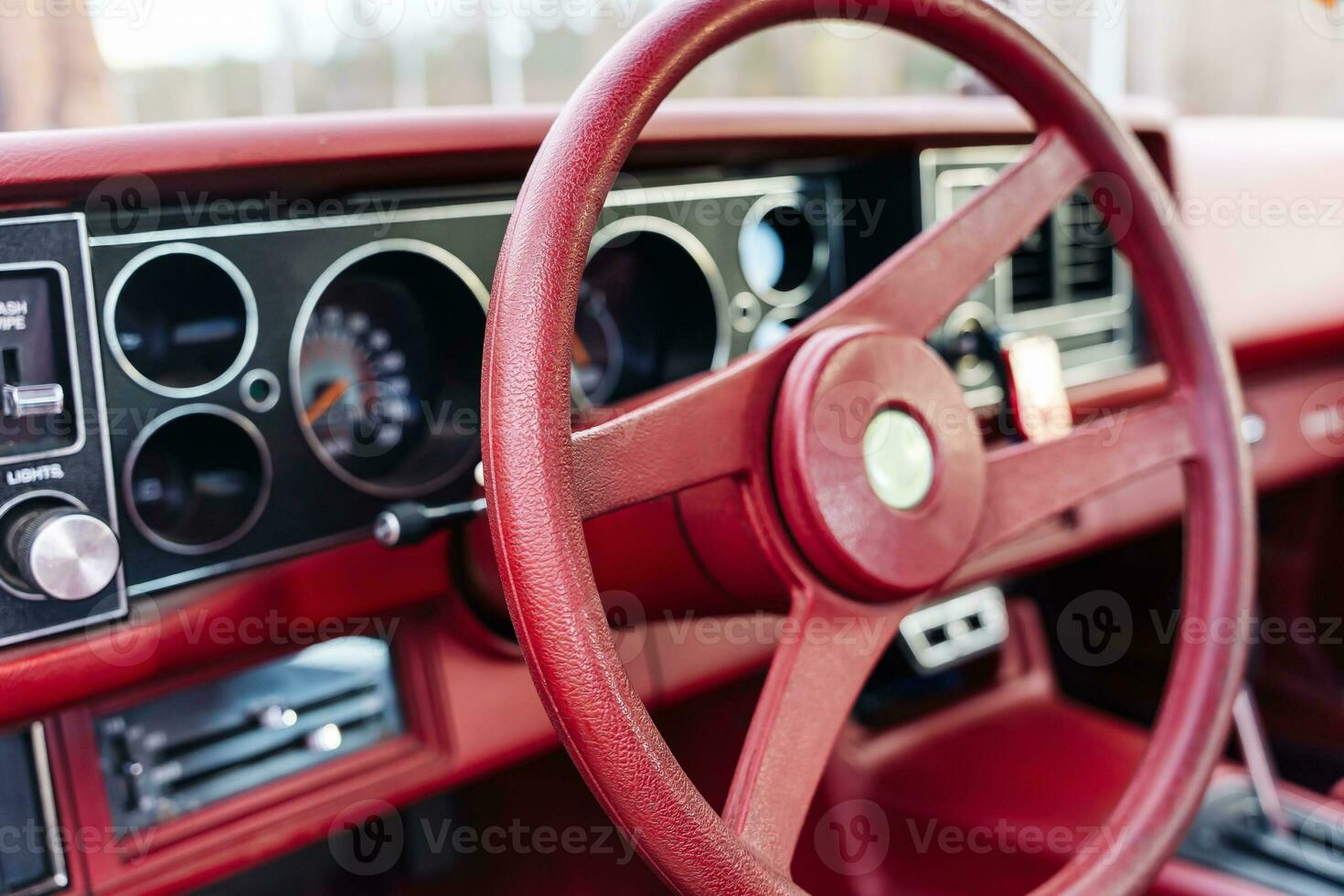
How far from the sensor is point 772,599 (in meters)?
0.84

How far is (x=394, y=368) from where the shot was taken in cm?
110

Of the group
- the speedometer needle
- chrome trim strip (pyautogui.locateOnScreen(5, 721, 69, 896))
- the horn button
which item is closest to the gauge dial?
the speedometer needle

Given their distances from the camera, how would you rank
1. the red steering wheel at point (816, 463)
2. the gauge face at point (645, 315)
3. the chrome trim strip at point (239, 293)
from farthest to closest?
the gauge face at point (645, 315) → the chrome trim strip at point (239, 293) → the red steering wheel at point (816, 463)

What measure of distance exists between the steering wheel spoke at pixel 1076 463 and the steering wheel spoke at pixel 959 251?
0.42ft

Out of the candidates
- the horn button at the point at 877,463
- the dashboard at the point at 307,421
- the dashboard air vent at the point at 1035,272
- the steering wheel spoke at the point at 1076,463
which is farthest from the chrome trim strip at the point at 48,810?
the dashboard air vent at the point at 1035,272

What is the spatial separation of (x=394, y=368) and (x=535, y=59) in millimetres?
2589

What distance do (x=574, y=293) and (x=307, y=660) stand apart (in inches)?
21.3

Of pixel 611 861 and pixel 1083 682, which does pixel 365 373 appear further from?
pixel 1083 682

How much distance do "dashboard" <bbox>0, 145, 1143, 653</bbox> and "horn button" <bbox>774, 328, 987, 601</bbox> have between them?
290mm

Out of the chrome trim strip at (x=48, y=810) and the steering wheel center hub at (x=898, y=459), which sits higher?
the steering wheel center hub at (x=898, y=459)

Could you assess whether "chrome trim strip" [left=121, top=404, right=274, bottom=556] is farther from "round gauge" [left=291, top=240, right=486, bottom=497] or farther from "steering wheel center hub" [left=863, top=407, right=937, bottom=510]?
"steering wheel center hub" [left=863, top=407, right=937, bottom=510]

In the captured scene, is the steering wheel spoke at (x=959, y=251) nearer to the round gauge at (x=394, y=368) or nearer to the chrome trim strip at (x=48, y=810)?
the round gauge at (x=394, y=368)

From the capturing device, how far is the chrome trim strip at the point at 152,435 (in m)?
0.89

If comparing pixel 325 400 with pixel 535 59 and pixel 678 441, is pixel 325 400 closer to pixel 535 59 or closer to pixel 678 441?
pixel 678 441
